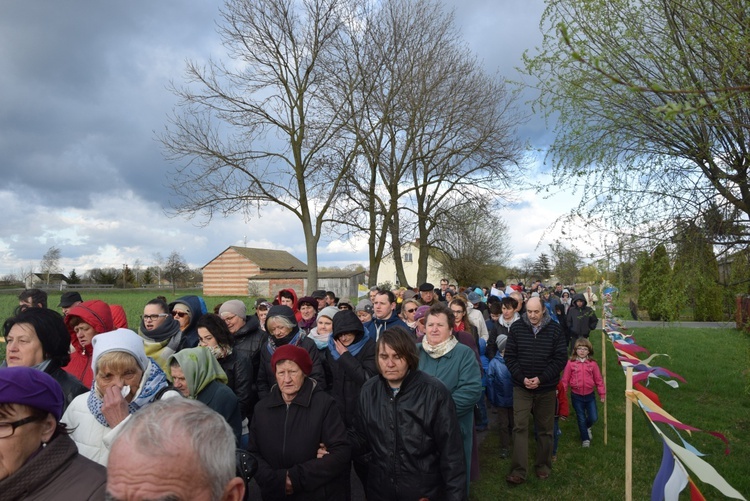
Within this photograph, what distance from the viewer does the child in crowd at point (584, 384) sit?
7.24m

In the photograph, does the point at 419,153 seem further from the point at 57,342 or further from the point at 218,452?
the point at 218,452

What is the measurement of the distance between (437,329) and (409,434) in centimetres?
138

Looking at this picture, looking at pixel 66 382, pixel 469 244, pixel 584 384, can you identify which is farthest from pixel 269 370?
pixel 469 244

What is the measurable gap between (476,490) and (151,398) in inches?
161

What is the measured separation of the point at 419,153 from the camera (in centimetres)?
2211

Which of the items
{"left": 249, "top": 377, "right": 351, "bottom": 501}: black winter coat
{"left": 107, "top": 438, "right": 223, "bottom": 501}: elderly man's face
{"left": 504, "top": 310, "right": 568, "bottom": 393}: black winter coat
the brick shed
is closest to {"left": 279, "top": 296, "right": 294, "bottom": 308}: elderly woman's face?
{"left": 504, "top": 310, "right": 568, "bottom": 393}: black winter coat

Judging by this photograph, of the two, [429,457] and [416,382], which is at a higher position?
[416,382]

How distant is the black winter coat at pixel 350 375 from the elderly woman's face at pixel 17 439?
293 cm

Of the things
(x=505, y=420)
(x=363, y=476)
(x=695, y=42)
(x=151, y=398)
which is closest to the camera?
(x=151, y=398)

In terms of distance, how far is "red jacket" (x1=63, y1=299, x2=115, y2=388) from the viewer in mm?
4281

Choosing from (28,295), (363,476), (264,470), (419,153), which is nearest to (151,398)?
(264,470)

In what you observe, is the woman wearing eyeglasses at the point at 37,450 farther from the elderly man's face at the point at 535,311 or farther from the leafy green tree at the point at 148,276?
the leafy green tree at the point at 148,276

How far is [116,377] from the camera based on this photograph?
2.89m

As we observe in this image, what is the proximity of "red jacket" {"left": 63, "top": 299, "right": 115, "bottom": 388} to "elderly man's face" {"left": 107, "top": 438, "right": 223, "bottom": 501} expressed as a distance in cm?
318
